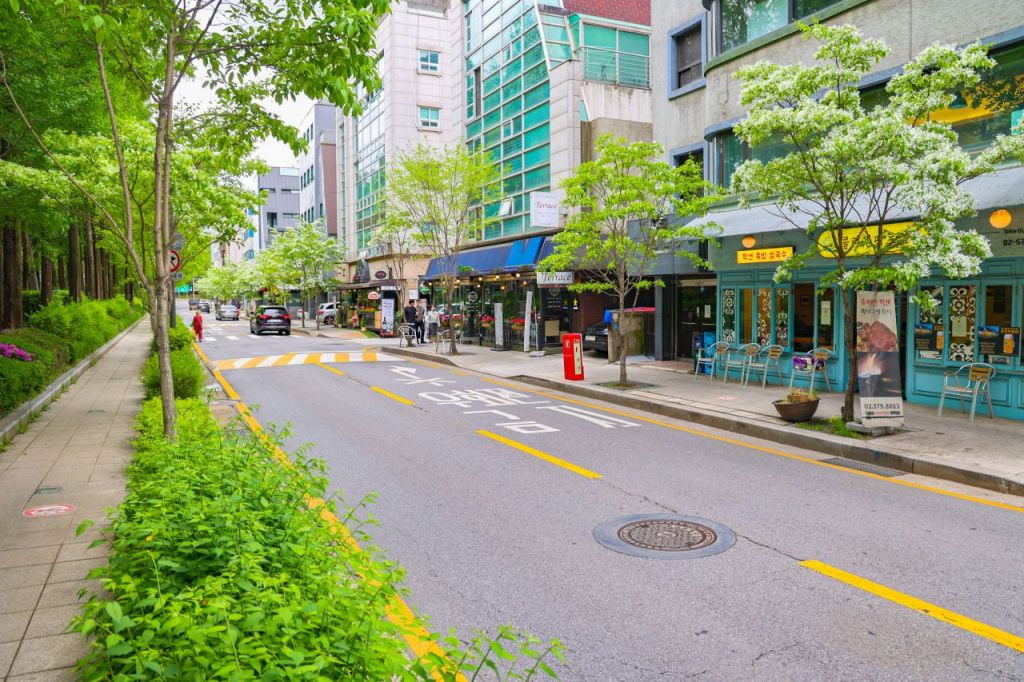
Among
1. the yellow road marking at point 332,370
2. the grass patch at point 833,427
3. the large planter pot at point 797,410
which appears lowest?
the grass patch at point 833,427

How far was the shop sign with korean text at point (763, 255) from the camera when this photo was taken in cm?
1412

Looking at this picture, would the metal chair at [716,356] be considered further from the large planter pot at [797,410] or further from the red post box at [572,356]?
the large planter pot at [797,410]

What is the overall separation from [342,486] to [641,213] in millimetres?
9616

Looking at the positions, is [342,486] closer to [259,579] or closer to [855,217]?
[259,579]

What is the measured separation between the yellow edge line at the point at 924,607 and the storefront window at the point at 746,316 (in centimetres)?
1134

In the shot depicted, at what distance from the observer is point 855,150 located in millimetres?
9312

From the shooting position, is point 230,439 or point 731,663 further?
point 230,439

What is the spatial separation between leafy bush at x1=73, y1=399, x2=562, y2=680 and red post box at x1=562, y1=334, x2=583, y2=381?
39.5ft

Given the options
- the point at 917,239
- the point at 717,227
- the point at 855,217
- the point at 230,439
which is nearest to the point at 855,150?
the point at 917,239

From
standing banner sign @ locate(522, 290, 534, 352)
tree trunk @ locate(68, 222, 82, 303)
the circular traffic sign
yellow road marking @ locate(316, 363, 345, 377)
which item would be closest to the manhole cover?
the circular traffic sign

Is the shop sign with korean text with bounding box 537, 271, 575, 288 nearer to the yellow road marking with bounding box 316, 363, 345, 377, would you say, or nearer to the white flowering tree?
the yellow road marking with bounding box 316, 363, 345, 377

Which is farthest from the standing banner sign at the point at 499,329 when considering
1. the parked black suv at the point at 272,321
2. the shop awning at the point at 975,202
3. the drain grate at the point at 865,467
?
the parked black suv at the point at 272,321

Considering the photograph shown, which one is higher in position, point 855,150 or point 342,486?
point 855,150

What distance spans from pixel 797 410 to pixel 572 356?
6.73 m
